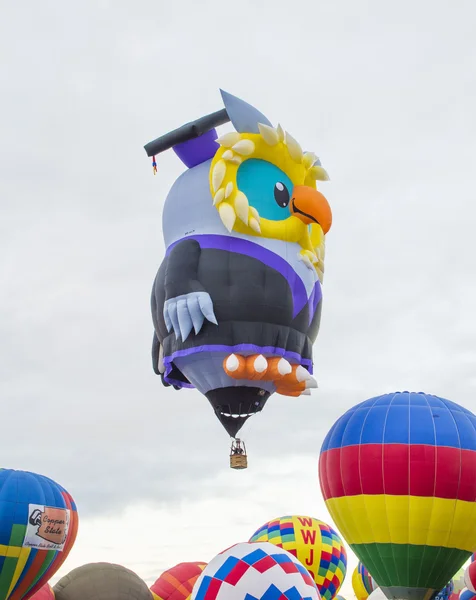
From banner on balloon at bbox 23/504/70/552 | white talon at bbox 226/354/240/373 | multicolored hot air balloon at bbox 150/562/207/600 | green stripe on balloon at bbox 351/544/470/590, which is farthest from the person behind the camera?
multicolored hot air balloon at bbox 150/562/207/600

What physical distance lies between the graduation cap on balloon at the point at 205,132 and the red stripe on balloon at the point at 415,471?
200 inches

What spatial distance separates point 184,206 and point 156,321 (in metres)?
1.74

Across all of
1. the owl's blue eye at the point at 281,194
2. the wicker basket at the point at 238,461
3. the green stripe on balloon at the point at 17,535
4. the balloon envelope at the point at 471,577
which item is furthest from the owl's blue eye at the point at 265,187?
the green stripe on balloon at the point at 17,535

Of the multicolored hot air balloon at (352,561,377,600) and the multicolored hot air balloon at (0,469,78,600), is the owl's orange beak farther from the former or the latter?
the multicolored hot air balloon at (352,561,377,600)

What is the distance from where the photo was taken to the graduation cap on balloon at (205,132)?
14.1m

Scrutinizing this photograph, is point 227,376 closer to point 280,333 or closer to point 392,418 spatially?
point 280,333

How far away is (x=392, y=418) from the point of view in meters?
12.3

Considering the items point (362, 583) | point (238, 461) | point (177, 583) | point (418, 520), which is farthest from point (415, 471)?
point (362, 583)

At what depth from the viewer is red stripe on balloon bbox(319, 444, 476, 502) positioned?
466 inches

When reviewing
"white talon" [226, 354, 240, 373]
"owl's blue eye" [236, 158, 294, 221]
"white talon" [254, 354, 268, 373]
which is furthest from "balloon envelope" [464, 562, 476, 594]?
"owl's blue eye" [236, 158, 294, 221]

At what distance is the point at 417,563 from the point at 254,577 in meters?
2.14

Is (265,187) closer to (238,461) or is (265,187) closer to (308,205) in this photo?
(308,205)

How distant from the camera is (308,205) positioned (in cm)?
1391

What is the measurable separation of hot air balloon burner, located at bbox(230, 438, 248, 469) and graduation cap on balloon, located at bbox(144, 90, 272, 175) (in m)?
4.23
